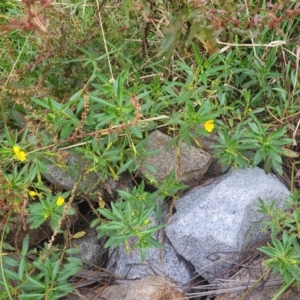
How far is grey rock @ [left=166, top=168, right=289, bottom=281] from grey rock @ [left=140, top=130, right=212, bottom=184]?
0.45 feet

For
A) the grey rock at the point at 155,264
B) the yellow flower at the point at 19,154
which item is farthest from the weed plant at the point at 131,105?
the grey rock at the point at 155,264

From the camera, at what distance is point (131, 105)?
2.19 m

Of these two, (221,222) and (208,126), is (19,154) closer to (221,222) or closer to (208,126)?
(208,126)

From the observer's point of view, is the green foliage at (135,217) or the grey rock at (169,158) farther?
the grey rock at (169,158)

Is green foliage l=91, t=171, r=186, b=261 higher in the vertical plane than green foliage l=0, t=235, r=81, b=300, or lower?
higher

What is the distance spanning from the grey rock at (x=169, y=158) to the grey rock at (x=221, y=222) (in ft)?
0.45

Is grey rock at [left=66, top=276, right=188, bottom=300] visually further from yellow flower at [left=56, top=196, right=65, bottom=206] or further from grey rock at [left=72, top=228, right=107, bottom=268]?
yellow flower at [left=56, top=196, right=65, bottom=206]

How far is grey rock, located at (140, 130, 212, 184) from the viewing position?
2500 mm

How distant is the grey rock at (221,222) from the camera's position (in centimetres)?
231

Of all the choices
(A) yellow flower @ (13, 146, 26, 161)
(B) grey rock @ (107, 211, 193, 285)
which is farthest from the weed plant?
(B) grey rock @ (107, 211, 193, 285)

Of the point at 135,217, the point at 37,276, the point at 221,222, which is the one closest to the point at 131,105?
the point at 135,217

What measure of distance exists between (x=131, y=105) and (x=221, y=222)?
625 mm

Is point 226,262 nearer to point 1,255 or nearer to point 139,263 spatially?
point 139,263

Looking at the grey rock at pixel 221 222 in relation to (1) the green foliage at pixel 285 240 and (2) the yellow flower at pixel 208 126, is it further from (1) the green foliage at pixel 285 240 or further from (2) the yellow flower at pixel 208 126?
(2) the yellow flower at pixel 208 126
